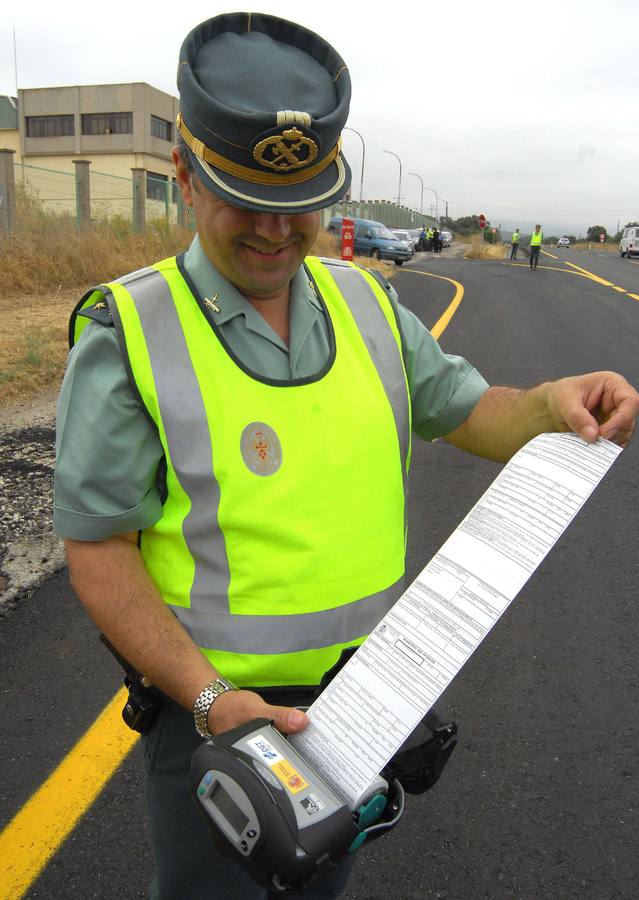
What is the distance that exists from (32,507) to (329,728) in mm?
3486

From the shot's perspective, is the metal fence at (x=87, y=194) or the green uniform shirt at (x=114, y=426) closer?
the green uniform shirt at (x=114, y=426)

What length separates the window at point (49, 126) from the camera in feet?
196

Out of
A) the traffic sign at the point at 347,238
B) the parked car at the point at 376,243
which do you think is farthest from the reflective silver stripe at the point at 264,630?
the parked car at the point at 376,243

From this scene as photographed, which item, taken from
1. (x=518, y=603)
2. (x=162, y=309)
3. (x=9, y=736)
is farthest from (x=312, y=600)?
(x=518, y=603)

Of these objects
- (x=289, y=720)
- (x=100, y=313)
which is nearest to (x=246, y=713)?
(x=289, y=720)

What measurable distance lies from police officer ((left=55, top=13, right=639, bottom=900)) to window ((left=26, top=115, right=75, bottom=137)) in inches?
2562

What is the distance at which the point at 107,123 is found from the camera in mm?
57906

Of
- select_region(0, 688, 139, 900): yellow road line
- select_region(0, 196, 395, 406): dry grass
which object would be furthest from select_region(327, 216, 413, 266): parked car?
select_region(0, 688, 139, 900): yellow road line

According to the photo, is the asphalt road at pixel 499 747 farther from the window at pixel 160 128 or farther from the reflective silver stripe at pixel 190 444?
the window at pixel 160 128

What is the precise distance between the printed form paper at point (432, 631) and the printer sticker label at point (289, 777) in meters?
0.07

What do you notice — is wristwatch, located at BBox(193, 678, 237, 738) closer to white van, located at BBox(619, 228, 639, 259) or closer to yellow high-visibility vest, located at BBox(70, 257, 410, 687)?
yellow high-visibility vest, located at BBox(70, 257, 410, 687)

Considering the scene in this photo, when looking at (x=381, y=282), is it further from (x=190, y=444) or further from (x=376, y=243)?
(x=376, y=243)

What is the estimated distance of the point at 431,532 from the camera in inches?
176

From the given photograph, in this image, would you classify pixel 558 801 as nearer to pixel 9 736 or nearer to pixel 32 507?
pixel 9 736
